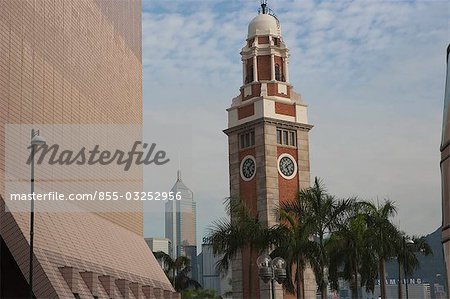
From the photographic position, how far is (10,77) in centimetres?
3306

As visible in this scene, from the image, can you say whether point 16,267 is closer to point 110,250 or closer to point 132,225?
point 110,250

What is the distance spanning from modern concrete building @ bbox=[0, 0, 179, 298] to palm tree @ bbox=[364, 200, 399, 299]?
44.6ft

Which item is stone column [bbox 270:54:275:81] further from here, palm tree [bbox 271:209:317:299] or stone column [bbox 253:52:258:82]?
palm tree [bbox 271:209:317:299]

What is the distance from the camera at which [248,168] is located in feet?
263

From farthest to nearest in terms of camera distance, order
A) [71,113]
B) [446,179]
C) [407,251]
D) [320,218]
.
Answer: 1. [407,251]
2. [320,218]
3. [71,113]
4. [446,179]

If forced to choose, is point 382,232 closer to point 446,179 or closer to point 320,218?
point 320,218

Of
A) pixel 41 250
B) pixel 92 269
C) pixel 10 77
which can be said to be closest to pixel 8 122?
pixel 10 77

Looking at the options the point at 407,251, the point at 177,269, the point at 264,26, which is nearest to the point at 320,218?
the point at 407,251

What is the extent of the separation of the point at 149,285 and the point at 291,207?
986cm

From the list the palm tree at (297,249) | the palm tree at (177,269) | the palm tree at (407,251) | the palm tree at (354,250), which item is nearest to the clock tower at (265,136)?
the palm tree at (177,269)

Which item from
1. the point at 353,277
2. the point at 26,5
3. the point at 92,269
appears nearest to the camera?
the point at 26,5

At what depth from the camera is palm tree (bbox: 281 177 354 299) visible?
44.9 m

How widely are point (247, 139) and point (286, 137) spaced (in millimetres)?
3809

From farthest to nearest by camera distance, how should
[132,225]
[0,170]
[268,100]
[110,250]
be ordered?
1. [268,100]
2. [132,225]
3. [110,250]
4. [0,170]
